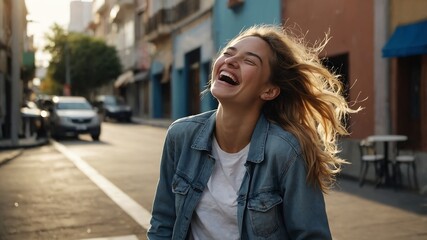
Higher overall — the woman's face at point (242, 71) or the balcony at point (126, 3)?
the balcony at point (126, 3)

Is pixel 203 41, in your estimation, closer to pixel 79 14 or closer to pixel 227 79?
pixel 227 79

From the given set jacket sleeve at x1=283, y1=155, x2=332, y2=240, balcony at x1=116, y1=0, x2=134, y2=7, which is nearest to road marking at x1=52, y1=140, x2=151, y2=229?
jacket sleeve at x1=283, y1=155, x2=332, y2=240

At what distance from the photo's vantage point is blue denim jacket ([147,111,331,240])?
215 cm

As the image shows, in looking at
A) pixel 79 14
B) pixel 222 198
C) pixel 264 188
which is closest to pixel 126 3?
pixel 222 198

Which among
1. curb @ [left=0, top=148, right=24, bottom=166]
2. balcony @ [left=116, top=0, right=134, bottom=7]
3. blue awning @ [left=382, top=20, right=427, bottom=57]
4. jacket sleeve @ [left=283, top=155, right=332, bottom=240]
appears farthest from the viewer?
balcony @ [left=116, top=0, right=134, bottom=7]

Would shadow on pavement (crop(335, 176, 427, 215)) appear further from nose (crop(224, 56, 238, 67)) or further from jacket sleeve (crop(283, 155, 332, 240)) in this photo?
nose (crop(224, 56, 238, 67))

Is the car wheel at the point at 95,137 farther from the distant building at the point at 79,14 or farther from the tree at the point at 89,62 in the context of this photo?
the distant building at the point at 79,14

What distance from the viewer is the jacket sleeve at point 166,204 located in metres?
2.44

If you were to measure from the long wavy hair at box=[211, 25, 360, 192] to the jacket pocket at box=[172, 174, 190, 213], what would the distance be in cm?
44

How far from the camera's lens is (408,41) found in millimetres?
12391

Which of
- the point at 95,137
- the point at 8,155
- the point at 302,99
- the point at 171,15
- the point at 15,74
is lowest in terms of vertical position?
the point at 8,155

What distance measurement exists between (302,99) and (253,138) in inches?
13.2

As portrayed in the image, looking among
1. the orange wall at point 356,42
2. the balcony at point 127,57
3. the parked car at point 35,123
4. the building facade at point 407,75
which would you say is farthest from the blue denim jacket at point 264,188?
the balcony at point 127,57

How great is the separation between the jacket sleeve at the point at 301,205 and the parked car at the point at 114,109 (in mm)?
37411
